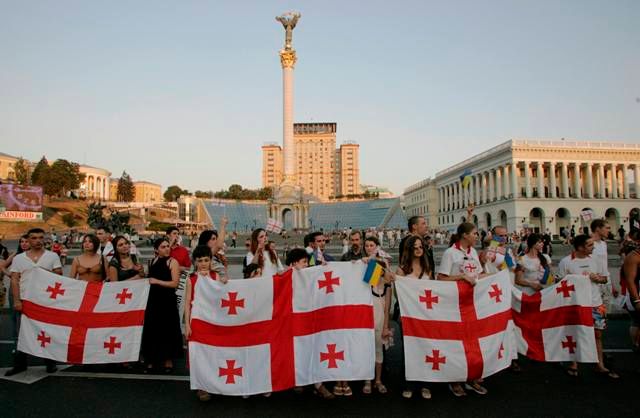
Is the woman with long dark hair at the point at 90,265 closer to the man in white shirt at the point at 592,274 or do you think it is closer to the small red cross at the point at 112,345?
the small red cross at the point at 112,345

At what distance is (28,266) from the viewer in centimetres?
602

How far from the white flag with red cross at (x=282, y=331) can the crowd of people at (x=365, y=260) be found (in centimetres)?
17

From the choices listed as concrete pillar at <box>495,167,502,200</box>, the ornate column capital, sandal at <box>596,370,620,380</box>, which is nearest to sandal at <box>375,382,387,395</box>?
sandal at <box>596,370,620,380</box>

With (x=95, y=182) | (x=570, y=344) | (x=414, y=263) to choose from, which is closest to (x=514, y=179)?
(x=570, y=344)

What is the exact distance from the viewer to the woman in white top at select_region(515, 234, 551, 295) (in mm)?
6176

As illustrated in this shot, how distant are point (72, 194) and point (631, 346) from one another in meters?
107

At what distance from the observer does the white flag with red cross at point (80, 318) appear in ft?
19.3

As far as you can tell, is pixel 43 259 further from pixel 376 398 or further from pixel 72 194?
pixel 72 194

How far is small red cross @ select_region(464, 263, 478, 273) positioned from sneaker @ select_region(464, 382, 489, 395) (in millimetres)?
1371

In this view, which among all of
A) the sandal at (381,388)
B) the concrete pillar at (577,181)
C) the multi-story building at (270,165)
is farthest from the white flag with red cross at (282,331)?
the multi-story building at (270,165)

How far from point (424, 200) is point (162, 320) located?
101746 millimetres

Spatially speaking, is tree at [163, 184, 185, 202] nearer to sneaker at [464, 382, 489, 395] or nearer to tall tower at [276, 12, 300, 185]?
tall tower at [276, 12, 300, 185]

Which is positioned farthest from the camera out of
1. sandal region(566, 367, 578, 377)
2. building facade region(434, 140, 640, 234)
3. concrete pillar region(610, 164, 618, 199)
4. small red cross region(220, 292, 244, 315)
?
concrete pillar region(610, 164, 618, 199)

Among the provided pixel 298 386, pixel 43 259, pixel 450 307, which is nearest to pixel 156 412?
pixel 298 386
